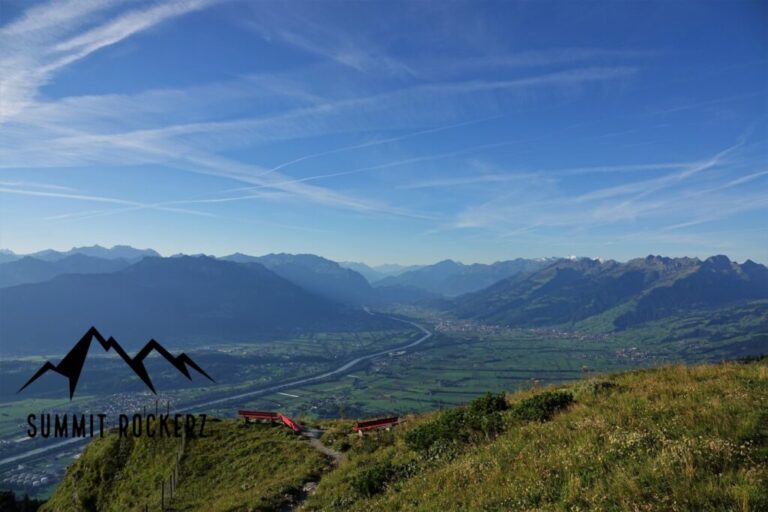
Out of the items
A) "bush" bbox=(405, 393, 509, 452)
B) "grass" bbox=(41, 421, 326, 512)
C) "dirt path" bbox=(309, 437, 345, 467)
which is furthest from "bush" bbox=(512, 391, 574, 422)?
"grass" bbox=(41, 421, 326, 512)

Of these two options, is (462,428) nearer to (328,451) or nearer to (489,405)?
(489,405)

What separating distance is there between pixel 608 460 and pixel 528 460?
2541 mm

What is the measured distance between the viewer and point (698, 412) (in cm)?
1354

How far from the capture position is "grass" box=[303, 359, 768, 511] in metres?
9.24

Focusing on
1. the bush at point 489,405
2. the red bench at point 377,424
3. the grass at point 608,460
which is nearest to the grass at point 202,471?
the grass at point 608,460

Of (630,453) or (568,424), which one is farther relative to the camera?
(568,424)

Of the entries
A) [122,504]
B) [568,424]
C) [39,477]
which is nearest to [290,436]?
[122,504]

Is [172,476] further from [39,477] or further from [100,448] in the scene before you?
[39,477]

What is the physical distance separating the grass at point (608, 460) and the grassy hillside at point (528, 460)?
45 mm

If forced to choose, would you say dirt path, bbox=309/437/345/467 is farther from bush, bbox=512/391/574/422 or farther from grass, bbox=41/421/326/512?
bush, bbox=512/391/574/422

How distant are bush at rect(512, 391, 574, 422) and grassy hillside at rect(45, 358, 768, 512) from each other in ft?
0.21

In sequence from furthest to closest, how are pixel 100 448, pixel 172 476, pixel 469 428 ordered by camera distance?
1. pixel 100 448
2. pixel 172 476
3. pixel 469 428

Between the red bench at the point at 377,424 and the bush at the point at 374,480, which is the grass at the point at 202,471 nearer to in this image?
the red bench at the point at 377,424

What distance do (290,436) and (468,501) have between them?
72.3 ft
